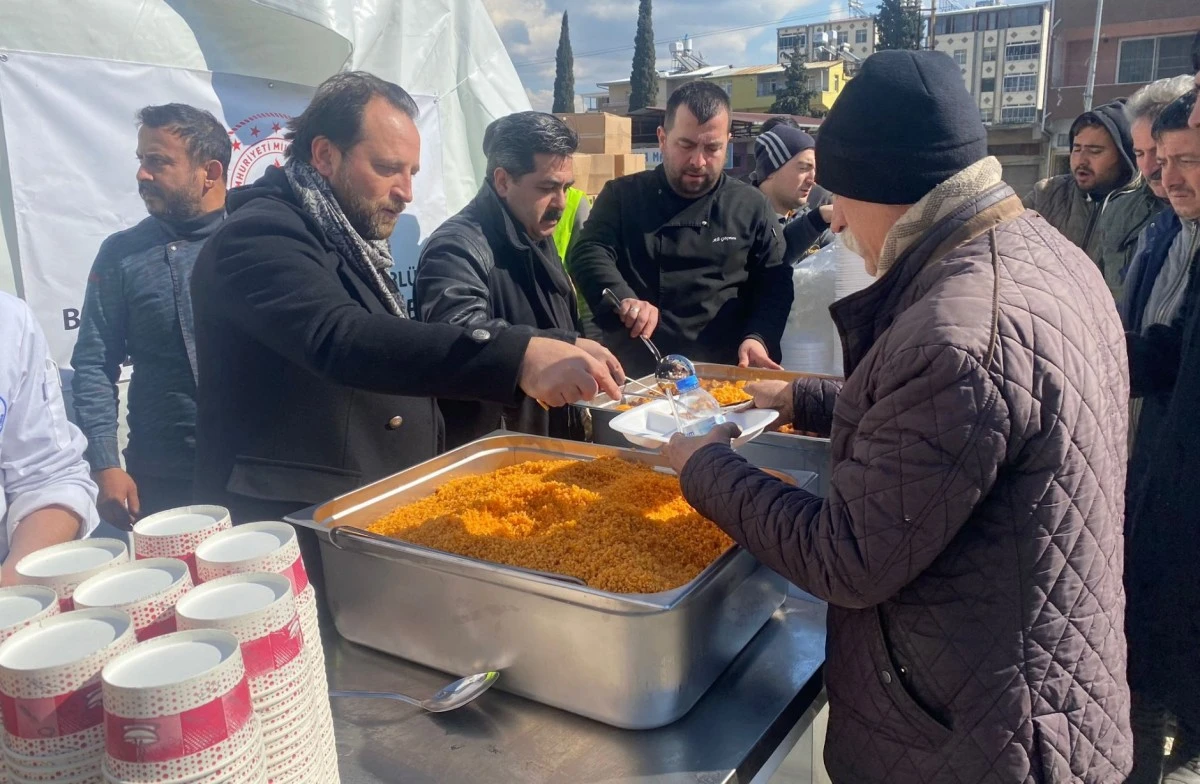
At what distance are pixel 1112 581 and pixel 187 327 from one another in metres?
2.55

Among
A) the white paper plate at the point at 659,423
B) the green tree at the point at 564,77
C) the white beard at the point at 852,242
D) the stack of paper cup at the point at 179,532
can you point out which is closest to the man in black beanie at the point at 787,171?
the white paper plate at the point at 659,423

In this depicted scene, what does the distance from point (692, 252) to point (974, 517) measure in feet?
7.36

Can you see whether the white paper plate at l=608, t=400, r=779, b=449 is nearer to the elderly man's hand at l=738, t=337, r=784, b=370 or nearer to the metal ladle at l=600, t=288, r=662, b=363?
the metal ladle at l=600, t=288, r=662, b=363

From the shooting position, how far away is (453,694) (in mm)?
1166

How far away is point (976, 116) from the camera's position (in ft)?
3.52

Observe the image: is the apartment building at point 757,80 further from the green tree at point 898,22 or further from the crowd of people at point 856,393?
the crowd of people at point 856,393

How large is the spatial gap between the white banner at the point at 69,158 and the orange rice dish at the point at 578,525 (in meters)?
1.97

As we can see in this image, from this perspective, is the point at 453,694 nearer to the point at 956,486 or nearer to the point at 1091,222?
the point at 956,486

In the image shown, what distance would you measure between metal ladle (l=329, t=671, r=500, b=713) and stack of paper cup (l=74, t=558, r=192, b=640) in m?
0.45

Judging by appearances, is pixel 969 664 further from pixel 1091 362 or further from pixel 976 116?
pixel 976 116

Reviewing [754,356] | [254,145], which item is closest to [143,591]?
[754,356]

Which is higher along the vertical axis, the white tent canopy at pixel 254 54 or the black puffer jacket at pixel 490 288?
the white tent canopy at pixel 254 54

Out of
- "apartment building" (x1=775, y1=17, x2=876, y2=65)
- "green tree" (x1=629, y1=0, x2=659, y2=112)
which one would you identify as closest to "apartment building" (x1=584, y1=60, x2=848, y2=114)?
"green tree" (x1=629, y1=0, x2=659, y2=112)

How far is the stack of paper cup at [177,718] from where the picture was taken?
0.62 m
